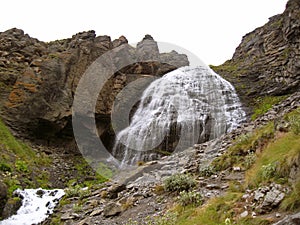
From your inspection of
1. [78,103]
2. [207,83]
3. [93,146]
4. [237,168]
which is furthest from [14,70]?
[237,168]

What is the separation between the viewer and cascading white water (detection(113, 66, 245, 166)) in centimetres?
2214

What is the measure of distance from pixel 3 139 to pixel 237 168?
1760 centimetres

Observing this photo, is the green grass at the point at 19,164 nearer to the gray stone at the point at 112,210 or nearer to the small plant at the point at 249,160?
the gray stone at the point at 112,210

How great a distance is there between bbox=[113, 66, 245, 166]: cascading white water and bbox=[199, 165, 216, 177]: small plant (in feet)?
33.2

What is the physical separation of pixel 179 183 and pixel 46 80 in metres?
19.6

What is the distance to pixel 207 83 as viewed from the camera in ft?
97.3

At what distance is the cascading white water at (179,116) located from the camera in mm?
22141

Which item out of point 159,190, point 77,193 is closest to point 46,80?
point 77,193

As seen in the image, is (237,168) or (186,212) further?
(237,168)

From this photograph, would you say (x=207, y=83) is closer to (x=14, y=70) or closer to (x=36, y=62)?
(x=36, y=62)

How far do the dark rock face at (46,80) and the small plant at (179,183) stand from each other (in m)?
16.8

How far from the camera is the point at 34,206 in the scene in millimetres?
14453

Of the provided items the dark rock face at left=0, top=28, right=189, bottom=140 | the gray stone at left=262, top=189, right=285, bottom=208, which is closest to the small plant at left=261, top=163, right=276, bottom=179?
the gray stone at left=262, top=189, right=285, bottom=208

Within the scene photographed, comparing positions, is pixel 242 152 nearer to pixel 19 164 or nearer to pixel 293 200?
pixel 293 200
